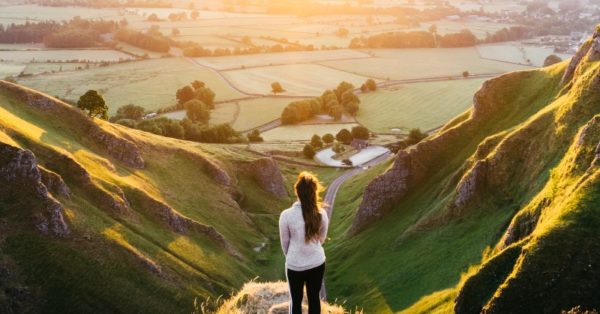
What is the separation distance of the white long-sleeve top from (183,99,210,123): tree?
162 m

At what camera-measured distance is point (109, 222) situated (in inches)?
2399

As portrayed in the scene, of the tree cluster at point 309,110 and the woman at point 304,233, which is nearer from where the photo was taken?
the woman at point 304,233

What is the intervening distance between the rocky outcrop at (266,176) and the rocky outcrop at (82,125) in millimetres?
29334

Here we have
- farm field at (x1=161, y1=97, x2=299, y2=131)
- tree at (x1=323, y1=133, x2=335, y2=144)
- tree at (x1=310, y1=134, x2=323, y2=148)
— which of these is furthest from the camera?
farm field at (x1=161, y1=97, x2=299, y2=131)

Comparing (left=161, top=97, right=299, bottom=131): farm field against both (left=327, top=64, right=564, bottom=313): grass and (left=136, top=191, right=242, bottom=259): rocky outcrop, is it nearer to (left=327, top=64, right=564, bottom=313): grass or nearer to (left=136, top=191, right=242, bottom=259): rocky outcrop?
(left=327, top=64, right=564, bottom=313): grass

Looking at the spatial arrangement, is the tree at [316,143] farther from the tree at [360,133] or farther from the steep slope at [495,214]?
the steep slope at [495,214]

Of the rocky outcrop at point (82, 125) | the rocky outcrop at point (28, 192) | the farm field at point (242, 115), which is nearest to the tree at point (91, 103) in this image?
the rocky outcrop at point (82, 125)

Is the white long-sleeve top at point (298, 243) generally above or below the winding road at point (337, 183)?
above

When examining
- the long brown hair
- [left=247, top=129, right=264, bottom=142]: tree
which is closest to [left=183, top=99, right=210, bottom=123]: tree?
[left=247, top=129, right=264, bottom=142]: tree

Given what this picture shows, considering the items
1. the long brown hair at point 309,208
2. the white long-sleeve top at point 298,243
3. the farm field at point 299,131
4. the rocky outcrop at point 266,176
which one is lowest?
the farm field at point 299,131

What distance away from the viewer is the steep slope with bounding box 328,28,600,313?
30.6m

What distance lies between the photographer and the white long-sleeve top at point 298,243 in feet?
64.6

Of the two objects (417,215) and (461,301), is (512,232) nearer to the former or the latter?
(461,301)

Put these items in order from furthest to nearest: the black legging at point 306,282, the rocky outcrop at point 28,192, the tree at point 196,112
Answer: the tree at point 196,112
the rocky outcrop at point 28,192
the black legging at point 306,282
